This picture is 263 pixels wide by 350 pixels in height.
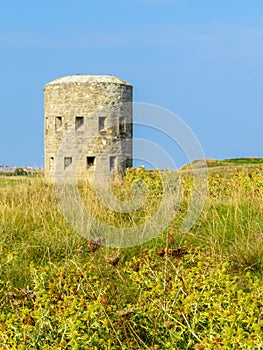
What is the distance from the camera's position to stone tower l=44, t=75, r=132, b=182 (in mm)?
21344

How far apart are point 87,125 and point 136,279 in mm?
17730

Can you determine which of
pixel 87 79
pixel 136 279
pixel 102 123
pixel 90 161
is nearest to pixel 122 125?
pixel 102 123

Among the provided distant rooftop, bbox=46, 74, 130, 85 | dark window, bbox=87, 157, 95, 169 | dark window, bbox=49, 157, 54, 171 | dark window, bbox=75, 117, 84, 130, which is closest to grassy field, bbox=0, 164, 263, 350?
dark window, bbox=75, 117, 84, 130

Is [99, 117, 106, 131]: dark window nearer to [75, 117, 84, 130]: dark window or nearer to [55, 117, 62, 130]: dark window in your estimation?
[75, 117, 84, 130]: dark window

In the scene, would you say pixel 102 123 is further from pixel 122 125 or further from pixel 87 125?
pixel 122 125

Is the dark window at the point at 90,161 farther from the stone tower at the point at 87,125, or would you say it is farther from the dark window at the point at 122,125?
the dark window at the point at 122,125

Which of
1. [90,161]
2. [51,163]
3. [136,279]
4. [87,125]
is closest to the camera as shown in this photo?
[136,279]

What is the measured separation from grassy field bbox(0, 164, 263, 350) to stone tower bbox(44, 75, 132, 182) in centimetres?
946

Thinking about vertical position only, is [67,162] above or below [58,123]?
below

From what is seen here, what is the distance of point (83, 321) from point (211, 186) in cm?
765

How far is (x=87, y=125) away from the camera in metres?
21.4

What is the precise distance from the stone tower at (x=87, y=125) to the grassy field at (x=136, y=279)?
9461mm

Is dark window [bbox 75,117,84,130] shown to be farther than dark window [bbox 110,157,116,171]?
No

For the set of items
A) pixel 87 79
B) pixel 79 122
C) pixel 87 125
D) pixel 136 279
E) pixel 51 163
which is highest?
pixel 87 79
